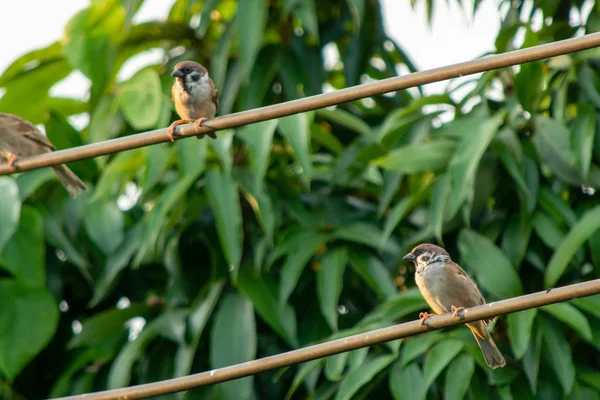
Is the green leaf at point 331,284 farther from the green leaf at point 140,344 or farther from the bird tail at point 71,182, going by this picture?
the bird tail at point 71,182

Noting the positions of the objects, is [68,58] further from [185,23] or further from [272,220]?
[272,220]

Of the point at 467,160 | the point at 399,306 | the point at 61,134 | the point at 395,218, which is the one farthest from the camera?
the point at 61,134

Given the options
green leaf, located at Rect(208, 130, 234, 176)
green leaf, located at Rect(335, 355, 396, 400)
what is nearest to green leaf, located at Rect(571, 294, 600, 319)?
green leaf, located at Rect(335, 355, 396, 400)

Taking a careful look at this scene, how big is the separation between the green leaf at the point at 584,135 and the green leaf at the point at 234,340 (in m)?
2.12

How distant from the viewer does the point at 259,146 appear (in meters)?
6.92

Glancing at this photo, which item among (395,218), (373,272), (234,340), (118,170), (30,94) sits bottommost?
(234,340)

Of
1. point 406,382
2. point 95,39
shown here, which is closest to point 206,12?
point 95,39

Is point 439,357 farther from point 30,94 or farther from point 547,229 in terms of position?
point 30,94

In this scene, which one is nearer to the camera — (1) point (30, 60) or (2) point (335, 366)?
(2) point (335, 366)

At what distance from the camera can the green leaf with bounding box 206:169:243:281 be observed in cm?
691

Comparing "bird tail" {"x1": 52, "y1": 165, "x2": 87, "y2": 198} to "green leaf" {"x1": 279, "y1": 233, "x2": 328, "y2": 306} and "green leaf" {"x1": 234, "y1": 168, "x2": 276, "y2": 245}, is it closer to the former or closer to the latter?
"green leaf" {"x1": 234, "y1": 168, "x2": 276, "y2": 245}

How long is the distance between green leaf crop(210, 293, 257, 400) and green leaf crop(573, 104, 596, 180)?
2.12 meters

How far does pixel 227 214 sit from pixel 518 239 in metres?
1.69

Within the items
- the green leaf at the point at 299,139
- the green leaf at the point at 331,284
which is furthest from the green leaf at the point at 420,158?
the green leaf at the point at 331,284
